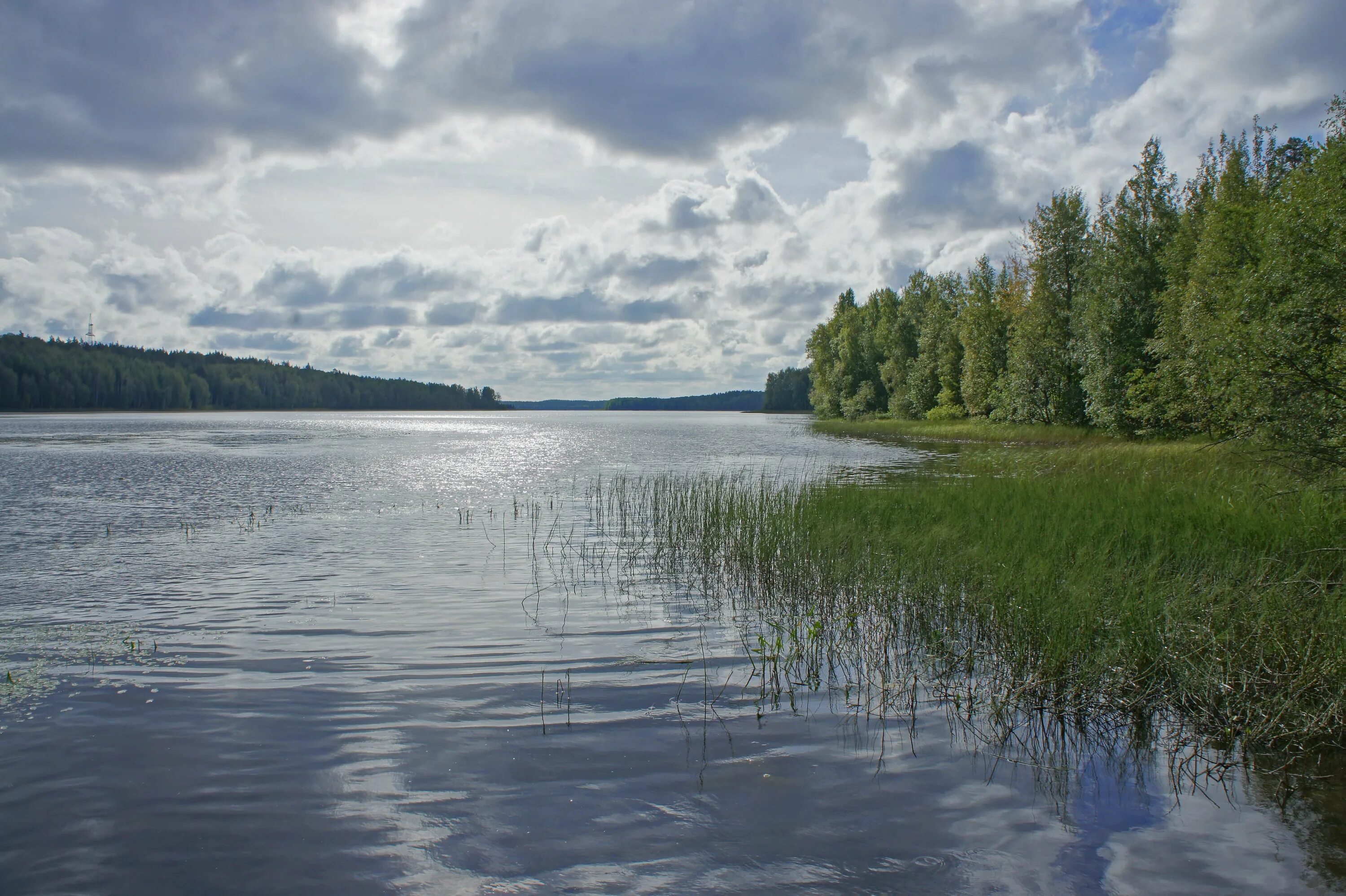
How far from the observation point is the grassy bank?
6648 mm

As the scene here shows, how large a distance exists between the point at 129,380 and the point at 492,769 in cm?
17678

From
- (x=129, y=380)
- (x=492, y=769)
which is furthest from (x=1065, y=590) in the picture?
(x=129, y=380)

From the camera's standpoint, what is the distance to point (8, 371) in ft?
426

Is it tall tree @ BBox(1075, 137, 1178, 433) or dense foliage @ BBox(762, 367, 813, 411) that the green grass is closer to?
tall tree @ BBox(1075, 137, 1178, 433)

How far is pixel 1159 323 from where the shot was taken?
36719 millimetres

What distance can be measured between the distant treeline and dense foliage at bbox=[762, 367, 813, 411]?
117298 mm

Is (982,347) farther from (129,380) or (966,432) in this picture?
(129,380)

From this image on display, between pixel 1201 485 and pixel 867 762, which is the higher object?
pixel 1201 485

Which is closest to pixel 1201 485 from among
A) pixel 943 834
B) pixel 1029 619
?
pixel 1029 619

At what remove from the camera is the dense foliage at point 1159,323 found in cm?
1286

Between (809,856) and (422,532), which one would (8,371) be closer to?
(422,532)

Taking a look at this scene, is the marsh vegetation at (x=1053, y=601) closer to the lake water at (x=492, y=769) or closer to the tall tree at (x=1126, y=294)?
the lake water at (x=492, y=769)

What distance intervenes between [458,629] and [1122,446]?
27756 millimetres

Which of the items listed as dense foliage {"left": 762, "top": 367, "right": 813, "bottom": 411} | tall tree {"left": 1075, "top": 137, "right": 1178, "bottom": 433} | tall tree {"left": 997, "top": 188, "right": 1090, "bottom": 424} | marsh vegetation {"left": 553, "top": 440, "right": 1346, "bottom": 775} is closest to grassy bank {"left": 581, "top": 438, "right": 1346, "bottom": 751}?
marsh vegetation {"left": 553, "top": 440, "right": 1346, "bottom": 775}
